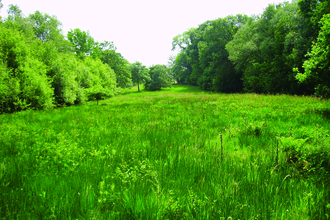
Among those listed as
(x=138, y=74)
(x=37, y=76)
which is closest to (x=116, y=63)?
(x=138, y=74)

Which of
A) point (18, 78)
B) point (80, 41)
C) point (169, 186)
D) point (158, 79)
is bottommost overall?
point (169, 186)

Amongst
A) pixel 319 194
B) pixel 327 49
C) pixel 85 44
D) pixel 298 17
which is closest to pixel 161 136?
pixel 319 194

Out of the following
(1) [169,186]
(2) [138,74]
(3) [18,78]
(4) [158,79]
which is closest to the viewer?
(1) [169,186]

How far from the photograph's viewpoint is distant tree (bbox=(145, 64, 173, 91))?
5584 cm

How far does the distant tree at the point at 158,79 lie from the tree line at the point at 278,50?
16986mm

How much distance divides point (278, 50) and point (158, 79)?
37.7 m

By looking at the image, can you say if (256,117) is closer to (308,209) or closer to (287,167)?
(287,167)

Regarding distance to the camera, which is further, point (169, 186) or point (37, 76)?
point (37, 76)

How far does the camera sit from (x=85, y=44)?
46.2m

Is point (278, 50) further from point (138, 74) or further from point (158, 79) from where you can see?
point (138, 74)

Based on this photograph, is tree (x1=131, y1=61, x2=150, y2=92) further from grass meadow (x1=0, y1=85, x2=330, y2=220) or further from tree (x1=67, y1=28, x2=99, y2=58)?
grass meadow (x1=0, y1=85, x2=330, y2=220)

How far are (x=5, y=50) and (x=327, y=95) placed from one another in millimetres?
24489

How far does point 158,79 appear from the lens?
56031 millimetres

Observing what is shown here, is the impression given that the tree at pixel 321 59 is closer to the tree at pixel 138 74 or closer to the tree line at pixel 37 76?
the tree line at pixel 37 76
